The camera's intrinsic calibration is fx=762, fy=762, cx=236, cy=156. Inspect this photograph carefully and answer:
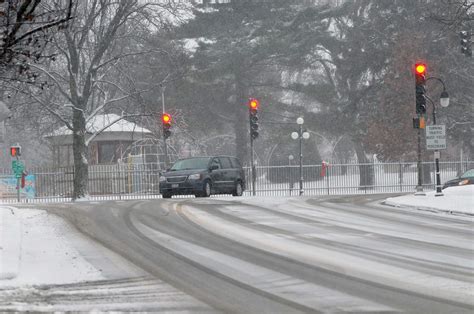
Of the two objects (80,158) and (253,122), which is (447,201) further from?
(80,158)

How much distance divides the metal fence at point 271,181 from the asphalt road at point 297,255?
65.0 feet

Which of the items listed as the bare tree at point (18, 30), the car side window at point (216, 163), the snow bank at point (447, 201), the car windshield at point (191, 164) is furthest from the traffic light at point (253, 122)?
the bare tree at point (18, 30)

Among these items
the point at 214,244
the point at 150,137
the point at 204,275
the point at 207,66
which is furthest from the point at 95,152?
the point at 204,275

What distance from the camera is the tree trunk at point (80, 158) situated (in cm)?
3738

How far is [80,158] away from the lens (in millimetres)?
37781

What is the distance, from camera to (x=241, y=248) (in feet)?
44.1

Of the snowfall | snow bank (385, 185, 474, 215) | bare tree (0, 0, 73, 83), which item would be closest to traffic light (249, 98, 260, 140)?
snow bank (385, 185, 474, 215)

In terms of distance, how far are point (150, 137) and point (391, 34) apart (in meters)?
18.6

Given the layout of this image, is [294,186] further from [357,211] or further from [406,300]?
[406,300]

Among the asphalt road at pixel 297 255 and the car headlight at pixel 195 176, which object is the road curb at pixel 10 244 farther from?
the car headlight at pixel 195 176

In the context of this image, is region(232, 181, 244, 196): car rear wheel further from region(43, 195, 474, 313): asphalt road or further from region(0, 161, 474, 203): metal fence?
region(43, 195, 474, 313): asphalt road

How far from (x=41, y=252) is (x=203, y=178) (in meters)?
17.7

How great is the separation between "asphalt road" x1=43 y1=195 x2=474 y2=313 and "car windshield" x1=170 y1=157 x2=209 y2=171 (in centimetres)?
848

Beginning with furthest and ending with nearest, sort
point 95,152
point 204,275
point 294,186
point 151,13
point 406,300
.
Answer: point 95,152 < point 294,186 < point 151,13 < point 204,275 < point 406,300
